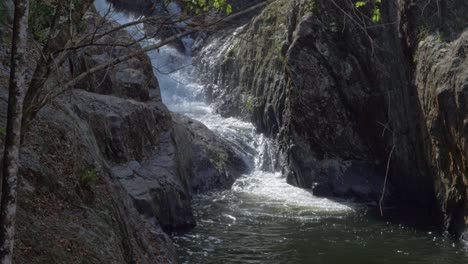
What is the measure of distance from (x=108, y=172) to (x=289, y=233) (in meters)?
6.32

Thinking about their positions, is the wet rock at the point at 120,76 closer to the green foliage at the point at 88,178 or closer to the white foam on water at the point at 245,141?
the white foam on water at the point at 245,141

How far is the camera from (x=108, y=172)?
35.8ft

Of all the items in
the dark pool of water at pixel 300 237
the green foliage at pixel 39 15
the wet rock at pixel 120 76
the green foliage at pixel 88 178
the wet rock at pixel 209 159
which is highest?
the wet rock at pixel 120 76

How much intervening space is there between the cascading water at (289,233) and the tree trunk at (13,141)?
4940mm

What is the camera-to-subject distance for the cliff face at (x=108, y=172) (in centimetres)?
811

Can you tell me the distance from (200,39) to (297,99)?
14.5m

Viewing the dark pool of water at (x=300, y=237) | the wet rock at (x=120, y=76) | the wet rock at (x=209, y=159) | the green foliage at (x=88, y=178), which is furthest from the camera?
the wet rock at (x=209, y=159)

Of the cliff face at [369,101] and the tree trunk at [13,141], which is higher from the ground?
the cliff face at [369,101]

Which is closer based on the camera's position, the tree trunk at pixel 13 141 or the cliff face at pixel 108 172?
the tree trunk at pixel 13 141

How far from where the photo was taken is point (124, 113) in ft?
56.2

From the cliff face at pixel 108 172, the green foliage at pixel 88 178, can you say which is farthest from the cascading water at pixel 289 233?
the green foliage at pixel 88 178

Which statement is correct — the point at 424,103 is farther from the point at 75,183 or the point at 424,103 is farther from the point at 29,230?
the point at 29,230

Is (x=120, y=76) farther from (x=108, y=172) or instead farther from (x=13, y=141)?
(x=13, y=141)

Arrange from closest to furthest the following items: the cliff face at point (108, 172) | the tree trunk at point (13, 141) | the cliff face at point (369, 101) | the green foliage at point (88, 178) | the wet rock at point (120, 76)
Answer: the tree trunk at point (13, 141) → the cliff face at point (108, 172) → the green foliage at point (88, 178) → the cliff face at point (369, 101) → the wet rock at point (120, 76)
